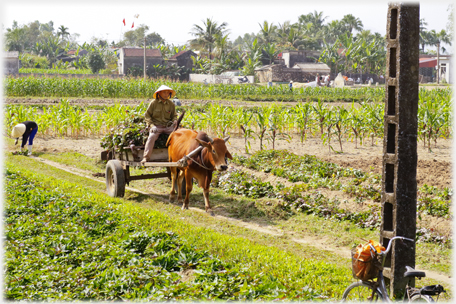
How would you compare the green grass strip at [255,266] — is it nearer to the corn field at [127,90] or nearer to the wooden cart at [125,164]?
the wooden cart at [125,164]

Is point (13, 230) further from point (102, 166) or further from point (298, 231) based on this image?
point (102, 166)

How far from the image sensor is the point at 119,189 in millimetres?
11398

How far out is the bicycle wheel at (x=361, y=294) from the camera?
5312 millimetres

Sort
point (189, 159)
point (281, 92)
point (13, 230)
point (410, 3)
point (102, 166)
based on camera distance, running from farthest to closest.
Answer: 1. point (281, 92)
2. point (102, 166)
3. point (189, 159)
4. point (13, 230)
5. point (410, 3)

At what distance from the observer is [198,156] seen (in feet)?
33.1

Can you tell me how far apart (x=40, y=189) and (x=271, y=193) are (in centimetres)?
507

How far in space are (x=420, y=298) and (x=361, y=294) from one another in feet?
2.57

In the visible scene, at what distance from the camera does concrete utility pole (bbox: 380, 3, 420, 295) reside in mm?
5703

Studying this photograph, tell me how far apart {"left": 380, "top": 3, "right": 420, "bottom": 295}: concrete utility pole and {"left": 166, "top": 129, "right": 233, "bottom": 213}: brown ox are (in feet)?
13.3

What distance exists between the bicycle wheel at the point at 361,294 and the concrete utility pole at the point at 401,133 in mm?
390

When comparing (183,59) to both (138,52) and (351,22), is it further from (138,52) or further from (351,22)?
(351,22)

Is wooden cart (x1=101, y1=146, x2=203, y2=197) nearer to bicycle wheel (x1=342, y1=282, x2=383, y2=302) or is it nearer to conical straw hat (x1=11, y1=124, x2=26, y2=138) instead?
bicycle wheel (x1=342, y1=282, x2=383, y2=302)

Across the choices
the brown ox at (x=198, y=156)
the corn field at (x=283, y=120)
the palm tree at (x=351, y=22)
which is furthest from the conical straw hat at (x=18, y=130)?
the palm tree at (x=351, y=22)

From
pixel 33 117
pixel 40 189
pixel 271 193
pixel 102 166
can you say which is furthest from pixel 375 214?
pixel 33 117
